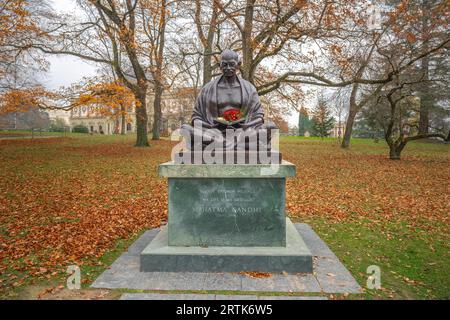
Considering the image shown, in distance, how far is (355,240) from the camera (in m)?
6.11

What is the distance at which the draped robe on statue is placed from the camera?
192 inches

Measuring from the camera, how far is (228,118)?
517 centimetres

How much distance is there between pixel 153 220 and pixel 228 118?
11.2 ft

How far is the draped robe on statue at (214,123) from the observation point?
192 inches

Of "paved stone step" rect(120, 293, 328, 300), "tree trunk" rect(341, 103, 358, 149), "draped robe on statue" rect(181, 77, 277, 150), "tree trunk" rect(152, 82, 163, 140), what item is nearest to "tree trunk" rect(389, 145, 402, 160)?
"tree trunk" rect(341, 103, 358, 149)

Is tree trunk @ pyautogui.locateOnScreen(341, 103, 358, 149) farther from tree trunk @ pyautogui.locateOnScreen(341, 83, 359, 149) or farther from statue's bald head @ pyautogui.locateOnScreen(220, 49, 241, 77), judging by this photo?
statue's bald head @ pyautogui.locateOnScreen(220, 49, 241, 77)

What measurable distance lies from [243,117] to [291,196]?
530 centimetres

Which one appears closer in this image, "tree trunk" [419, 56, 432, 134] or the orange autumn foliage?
the orange autumn foliage

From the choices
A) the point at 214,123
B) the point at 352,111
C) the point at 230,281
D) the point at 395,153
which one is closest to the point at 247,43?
the point at 395,153

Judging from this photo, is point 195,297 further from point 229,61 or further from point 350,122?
point 350,122

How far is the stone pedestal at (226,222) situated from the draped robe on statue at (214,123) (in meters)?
0.52

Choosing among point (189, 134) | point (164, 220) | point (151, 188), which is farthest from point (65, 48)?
point (189, 134)

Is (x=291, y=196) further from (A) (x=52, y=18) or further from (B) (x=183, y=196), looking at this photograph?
(A) (x=52, y=18)

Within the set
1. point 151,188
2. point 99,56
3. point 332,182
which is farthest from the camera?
point 99,56
